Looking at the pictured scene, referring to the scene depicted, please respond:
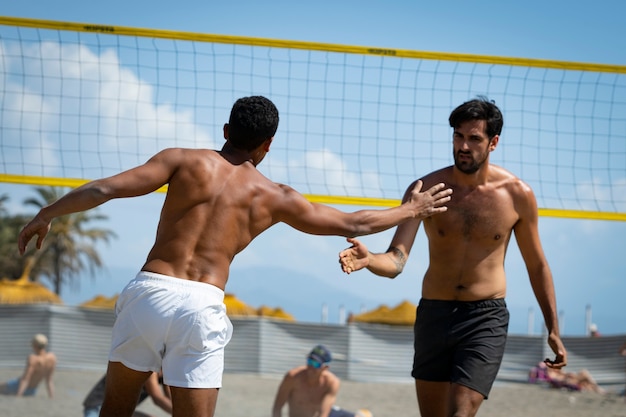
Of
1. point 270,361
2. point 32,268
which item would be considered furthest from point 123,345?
point 32,268

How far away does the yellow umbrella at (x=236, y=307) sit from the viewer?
20.8 m

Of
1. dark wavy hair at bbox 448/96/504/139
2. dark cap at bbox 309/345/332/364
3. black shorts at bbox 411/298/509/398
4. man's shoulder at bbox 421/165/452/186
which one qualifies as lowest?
dark cap at bbox 309/345/332/364

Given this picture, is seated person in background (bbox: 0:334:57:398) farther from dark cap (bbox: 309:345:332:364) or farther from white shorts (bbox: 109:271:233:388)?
white shorts (bbox: 109:271:233:388)

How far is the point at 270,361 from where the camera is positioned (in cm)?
1733

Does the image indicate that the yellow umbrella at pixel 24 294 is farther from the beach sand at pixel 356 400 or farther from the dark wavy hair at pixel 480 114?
the dark wavy hair at pixel 480 114

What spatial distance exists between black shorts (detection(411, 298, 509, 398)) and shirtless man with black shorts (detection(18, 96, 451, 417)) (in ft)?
3.38

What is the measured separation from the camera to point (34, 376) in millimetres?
12836

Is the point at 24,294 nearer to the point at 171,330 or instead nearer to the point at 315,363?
the point at 315,363

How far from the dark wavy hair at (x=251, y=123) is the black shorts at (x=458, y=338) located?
135 centimetres

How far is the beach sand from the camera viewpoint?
12164mm

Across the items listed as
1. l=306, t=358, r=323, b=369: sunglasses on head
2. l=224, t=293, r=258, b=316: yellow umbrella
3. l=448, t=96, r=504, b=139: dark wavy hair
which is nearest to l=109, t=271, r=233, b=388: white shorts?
l=448, t=96, r=504, b=139: dark wavy hair

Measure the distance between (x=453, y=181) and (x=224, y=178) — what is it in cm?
145

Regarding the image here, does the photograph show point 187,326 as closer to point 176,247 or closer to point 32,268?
point 176,247

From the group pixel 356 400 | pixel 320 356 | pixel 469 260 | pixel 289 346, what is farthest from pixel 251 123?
pixel 289 346
